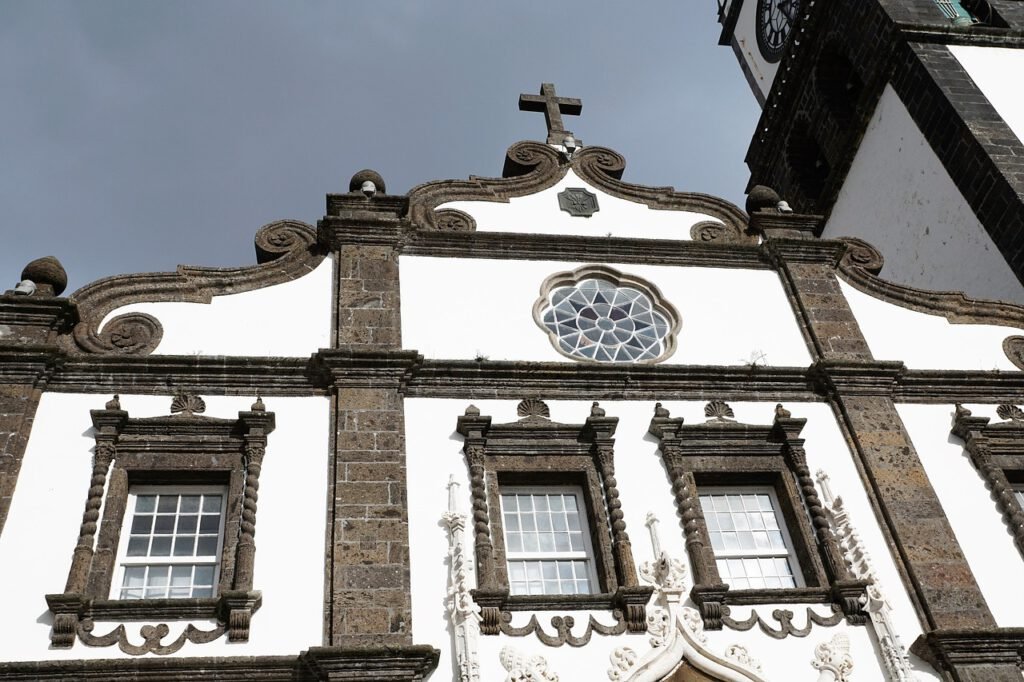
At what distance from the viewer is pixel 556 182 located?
1523cm

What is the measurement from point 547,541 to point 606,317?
360 cm

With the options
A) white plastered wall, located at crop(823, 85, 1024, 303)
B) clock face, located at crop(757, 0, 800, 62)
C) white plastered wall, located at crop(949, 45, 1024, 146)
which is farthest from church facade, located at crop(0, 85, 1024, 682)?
clock face, located at crop(757, 0, 800, 62)

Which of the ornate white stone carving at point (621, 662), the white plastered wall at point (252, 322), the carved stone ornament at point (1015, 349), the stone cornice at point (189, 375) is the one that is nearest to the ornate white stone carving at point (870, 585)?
the ornate white stone carving at point (621, 662)

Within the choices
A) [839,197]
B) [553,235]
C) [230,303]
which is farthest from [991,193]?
[230,303]

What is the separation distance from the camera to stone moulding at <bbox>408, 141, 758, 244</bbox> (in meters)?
14.6

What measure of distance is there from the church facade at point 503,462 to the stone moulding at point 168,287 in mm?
38

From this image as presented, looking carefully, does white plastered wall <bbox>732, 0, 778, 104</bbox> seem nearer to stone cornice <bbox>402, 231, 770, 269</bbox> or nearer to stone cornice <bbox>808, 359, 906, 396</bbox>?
stone cornice <bbox>402, 231, 770, 269</bbox>

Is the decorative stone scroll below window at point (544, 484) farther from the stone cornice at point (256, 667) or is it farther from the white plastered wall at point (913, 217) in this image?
the white plastered wall at point (913, 217)

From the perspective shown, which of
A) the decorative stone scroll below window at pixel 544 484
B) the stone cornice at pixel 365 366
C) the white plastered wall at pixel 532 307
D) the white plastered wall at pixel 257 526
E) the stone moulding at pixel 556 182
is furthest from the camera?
the stone moulding at pixel 556 182

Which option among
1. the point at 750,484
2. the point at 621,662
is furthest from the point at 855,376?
the point at 621,662

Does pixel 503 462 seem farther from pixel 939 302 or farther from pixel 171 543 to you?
pixel 939 302

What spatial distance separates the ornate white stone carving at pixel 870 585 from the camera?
9930 millimetres

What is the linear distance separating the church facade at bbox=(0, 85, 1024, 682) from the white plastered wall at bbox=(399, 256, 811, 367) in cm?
4

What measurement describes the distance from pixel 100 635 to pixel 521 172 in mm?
8785
